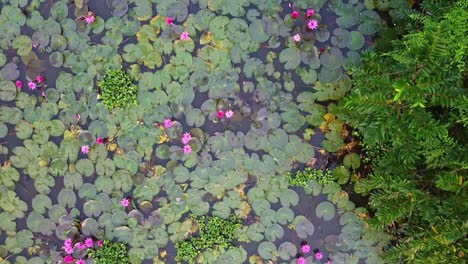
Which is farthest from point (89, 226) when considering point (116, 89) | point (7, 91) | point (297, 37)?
point (297, 37)

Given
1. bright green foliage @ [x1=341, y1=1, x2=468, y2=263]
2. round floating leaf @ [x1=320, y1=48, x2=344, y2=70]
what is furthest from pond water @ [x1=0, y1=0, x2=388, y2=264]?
bright green foliage @ [x1=341, y1=1, x2=468, y2=263]

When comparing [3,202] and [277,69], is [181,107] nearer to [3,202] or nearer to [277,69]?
[277,69]

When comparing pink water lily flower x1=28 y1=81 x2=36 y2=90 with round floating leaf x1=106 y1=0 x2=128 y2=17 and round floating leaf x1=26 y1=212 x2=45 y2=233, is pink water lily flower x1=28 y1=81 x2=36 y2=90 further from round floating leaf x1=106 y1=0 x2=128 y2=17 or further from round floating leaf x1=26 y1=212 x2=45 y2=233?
round floating leaf x1=26 y1=212 x2=45 y2=233

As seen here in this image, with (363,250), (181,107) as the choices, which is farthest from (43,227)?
(363,250)

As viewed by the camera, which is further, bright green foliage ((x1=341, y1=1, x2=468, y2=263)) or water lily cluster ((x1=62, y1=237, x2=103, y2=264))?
water lily cluster ((x1=62, y1=237, x2=103, y2=264))

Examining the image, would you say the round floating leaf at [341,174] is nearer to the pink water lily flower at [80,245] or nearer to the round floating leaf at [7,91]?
the pink water lily flower at [80,245]

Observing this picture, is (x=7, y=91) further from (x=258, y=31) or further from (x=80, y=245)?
(x=258, y=31)

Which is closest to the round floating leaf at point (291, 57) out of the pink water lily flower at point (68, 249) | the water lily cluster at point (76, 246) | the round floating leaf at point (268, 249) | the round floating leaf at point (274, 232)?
the round floating leaf at point (274, 232)
